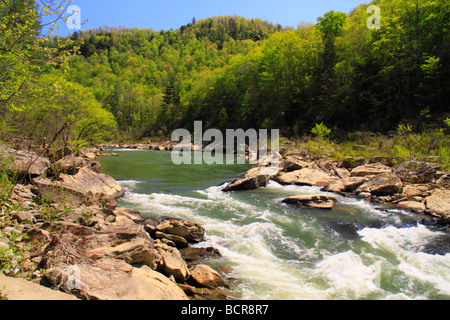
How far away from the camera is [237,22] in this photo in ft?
530

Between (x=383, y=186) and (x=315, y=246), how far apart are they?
6579mm

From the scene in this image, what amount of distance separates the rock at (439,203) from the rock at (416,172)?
1717 mm

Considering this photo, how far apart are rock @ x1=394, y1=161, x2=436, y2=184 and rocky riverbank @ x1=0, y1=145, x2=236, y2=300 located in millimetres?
10817

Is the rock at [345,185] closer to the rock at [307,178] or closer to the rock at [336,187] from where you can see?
the rock at [336,187]

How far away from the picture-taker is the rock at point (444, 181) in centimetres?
1135

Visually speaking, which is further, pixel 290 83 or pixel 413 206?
pixel 290 83

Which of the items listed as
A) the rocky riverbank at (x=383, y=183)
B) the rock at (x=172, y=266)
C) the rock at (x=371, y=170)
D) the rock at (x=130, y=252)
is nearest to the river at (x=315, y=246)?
the rocky riverbank at (x=383, y=183)

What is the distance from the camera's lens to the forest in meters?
4.95

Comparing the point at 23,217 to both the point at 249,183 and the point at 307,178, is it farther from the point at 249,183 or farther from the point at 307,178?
the point at 307,178

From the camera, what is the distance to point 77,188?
912 cm

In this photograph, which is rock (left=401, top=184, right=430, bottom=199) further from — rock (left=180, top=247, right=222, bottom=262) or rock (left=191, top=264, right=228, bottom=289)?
rock (left=191, top=264, right=228, bottom=289)

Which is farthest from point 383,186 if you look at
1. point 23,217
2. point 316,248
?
point 23,217
